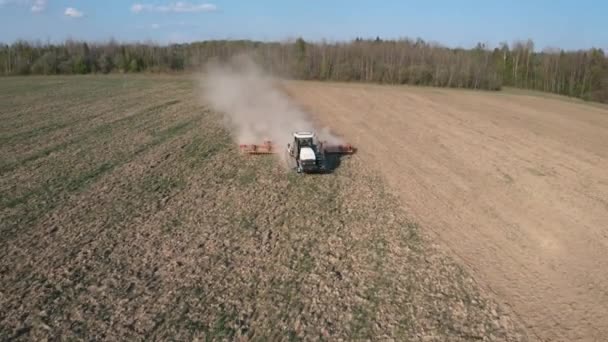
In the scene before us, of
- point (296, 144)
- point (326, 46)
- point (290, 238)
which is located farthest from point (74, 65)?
point (290, 238)

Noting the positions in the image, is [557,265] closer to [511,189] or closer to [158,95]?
[511,189]

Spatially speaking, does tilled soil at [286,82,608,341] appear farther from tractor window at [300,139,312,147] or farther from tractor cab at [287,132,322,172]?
tractor window at [300,139,312,147]

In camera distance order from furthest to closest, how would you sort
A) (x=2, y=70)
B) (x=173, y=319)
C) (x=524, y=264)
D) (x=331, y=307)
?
(x=2, y=70) < (x=524, y=264) < (x=331, y=307) < (x=173, y=319)

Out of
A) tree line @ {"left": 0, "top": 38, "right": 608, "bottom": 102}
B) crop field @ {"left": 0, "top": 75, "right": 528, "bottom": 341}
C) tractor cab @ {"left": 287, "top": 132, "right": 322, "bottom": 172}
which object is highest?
tree line @ {"left": 0, "top": 38, "right": 608, "bottom": 102}

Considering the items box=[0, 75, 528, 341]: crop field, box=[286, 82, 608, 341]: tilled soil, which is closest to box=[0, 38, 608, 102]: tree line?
box=[286, 82, 608, 341]: tilled soil

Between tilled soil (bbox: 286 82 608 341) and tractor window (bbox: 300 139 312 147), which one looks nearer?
tilled soil (bbox: 286 82 608 341)

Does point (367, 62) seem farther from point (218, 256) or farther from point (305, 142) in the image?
point (218, 256)
